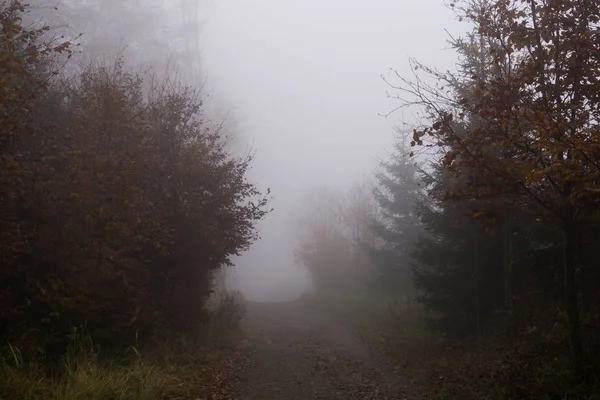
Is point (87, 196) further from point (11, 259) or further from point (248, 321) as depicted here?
point (248, 321)

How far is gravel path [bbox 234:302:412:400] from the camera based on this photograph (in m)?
10.1

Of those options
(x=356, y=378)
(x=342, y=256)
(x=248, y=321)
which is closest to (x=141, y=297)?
(x=356, y=378)

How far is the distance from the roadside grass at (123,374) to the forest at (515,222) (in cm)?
464

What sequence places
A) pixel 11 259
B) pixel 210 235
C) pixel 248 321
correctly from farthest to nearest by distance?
pixel 248 321
pixel 210 235
pixel 11 259

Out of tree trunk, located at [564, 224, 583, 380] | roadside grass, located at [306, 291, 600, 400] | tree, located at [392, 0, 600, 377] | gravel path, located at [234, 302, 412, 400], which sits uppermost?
tree, located at [392, 0, 600, 377]

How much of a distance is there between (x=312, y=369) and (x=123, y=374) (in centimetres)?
519

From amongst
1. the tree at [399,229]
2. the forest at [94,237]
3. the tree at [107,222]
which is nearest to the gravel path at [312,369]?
the forest at [94,237]

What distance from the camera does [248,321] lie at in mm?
24312

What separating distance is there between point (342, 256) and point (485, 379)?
101 feet

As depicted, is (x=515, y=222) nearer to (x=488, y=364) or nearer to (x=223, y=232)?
(x=488, y=364)

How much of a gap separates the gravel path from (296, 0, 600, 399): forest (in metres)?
0.91

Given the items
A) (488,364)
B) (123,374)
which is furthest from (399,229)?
(123,374)

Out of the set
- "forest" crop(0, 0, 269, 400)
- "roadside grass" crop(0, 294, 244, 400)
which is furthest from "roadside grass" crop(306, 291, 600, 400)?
"forest" crop(0, 0, 269, 400)

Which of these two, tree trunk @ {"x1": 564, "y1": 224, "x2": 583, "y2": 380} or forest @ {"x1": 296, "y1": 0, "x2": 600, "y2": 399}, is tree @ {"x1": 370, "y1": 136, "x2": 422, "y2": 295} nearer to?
forest @ {"x1": 296, "y1": 0, "x2": 600, "y2": 399}
